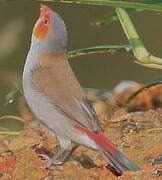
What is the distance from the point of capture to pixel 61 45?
337cm

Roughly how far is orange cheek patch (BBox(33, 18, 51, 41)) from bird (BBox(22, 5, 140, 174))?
0.09 m

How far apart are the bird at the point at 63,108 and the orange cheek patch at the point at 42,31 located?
0.09m

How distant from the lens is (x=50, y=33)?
3.40 metres

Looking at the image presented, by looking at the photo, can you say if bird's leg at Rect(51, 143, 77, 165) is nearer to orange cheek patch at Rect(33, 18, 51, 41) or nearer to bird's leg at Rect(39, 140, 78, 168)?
bird's leg at Rect(39, 140, 78, 168)

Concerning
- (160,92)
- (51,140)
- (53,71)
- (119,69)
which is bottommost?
(119,69)

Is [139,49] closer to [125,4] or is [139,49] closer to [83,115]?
[125,4]

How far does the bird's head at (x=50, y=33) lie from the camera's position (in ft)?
11.0

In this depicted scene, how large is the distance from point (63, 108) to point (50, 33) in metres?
0.42

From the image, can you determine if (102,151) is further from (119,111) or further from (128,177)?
(119,111)

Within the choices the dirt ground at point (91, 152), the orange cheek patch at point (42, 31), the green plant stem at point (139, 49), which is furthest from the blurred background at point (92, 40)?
the green plant stem at point (139, 49)

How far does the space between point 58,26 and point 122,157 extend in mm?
689

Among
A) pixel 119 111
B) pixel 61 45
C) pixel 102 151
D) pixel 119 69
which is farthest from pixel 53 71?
pixel 119 69

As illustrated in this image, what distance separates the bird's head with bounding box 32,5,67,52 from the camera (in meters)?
3.37

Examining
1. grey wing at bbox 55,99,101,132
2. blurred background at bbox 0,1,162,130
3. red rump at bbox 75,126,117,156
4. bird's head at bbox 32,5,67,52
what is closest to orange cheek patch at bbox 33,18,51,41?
bird's head at bbox 32,5,67,52
